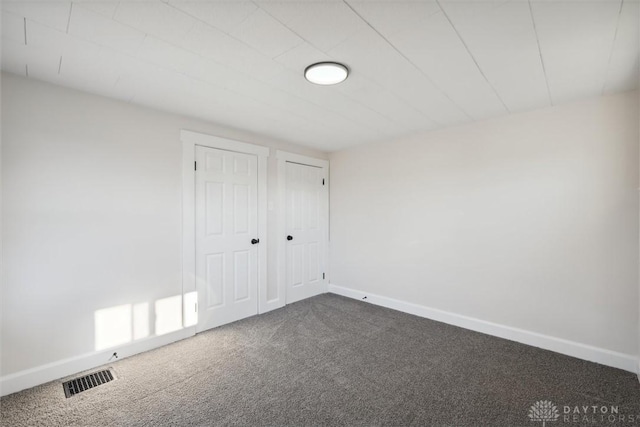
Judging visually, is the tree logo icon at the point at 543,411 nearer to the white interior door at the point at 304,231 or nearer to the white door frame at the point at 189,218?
the white interior door at the point at 304,231

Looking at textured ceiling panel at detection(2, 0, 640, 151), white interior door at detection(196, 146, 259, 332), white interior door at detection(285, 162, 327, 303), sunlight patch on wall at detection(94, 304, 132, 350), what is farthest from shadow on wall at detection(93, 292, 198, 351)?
textured ceiling panel at detection(2, 0, 640, 151)

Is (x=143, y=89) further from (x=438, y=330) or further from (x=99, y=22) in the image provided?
(x=438, y=330)

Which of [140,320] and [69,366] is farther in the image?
[140,320]

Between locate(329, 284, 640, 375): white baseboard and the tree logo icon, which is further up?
locate(329, 284, 640, 375): white baseboard

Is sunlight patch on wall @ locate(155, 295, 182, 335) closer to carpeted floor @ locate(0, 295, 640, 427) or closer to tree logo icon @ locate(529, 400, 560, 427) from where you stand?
carpeted floor @ locate(0, 295, 640, 427)

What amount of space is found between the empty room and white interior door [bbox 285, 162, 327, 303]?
476 millimetres

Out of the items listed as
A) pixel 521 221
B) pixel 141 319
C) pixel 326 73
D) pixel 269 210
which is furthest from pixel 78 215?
→ pixel 521 221

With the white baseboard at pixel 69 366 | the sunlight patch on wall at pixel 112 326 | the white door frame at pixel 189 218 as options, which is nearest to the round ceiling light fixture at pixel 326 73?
the white door frame at pixel 189 218

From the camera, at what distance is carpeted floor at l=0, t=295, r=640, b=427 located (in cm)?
186

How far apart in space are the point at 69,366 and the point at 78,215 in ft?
4.03

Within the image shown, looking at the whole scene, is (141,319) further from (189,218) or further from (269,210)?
(269,210)

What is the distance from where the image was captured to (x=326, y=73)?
6.68 ft

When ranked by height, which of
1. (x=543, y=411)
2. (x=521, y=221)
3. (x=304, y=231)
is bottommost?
(x=543, y=411)

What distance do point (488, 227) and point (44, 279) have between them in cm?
412
